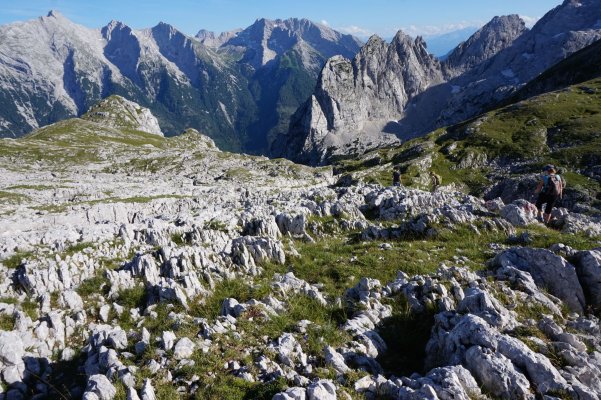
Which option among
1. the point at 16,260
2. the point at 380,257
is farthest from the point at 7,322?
the point at 380,257

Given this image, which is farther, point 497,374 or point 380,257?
point 380,257

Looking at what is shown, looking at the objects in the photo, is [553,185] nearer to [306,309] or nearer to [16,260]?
[306,309]

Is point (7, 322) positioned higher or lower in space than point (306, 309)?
higher

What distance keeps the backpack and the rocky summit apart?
6.54 ft

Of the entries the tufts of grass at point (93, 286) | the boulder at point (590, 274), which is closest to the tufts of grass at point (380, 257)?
the boulder at point (590, 274)

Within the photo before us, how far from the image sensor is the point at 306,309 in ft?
43.2


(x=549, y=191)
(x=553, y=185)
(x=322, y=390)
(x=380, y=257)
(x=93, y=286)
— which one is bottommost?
(x=380, y=257)

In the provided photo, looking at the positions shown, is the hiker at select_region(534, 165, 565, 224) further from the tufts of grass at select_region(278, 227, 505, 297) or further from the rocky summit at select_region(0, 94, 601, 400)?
the tufts of grass at select_region(278, 227, 505, 297)

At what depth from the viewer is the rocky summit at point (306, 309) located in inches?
346

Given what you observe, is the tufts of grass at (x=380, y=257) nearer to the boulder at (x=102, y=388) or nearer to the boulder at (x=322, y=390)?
the boulder at (x=322, y=390)

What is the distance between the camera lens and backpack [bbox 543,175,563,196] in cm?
2442

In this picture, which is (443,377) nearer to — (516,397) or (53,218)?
(516,397)

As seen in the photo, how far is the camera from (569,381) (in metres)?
8.48

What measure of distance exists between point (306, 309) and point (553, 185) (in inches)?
810
